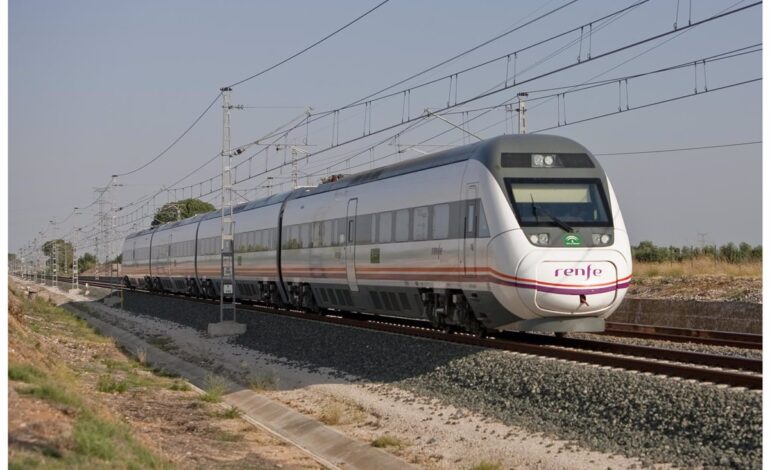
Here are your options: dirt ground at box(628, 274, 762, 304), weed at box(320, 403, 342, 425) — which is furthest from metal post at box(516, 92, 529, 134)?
weed at box(320, 403, 342, 425)

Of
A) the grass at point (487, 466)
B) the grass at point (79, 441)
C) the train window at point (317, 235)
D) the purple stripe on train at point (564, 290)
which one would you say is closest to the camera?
the grass at point (79, 441)

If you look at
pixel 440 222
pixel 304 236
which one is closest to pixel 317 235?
pixel 304 236

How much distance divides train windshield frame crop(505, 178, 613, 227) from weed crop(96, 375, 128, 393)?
8046 millimetres

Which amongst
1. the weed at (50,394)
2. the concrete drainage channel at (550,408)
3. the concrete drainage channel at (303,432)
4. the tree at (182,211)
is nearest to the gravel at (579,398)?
the concrete drainage channel at (550,408)

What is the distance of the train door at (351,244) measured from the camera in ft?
83.1

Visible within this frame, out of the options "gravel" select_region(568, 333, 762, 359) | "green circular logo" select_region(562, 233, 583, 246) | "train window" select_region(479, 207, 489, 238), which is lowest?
"gravel" select_region(568, 333, 762, 359)

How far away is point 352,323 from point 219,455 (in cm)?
1237

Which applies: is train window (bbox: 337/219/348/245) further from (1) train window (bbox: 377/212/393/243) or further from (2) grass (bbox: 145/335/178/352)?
(2) grass (bbox: 145/335/178/352)

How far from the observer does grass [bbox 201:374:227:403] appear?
1903 cm

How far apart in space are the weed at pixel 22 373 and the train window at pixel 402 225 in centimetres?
892

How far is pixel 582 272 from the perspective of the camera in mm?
17594

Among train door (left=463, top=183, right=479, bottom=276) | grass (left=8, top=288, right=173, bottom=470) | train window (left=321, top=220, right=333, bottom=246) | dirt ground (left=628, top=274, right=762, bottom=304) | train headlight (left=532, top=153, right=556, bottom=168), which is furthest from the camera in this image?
dirt ground (left=628, top=274, right=762, bottom=304)

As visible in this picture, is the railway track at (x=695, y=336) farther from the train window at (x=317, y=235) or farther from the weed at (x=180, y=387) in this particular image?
the weed at (x=180, y=387)

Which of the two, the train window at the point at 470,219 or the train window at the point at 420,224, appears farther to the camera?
the train window at the point at 420,224
